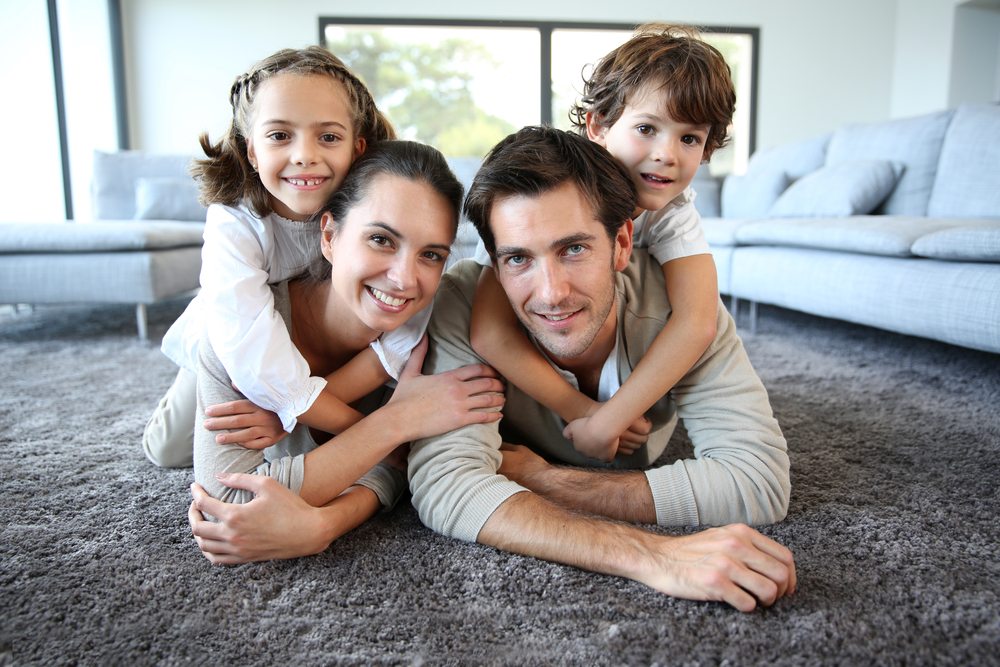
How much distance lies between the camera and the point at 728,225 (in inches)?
134

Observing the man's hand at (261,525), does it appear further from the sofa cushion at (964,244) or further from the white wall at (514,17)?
the white wall at (514,17)

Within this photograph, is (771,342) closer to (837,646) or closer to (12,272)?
(837,646)

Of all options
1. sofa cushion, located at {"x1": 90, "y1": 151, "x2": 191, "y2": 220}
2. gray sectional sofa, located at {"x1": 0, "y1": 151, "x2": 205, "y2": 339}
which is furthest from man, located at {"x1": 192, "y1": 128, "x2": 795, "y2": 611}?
sofa cushion, located at {"x1": 90, "y1": 151, "x2": 191, "y2": 220}

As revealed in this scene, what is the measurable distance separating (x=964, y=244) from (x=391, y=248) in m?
1.83

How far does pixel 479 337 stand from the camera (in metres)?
1.24

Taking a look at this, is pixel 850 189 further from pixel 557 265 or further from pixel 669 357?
pixel 557 265

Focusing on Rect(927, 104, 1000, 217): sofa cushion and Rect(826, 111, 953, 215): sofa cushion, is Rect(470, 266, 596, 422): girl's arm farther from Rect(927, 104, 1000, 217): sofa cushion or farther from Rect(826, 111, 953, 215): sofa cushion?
Rect(826, 111, 953, 215): sofa cushion

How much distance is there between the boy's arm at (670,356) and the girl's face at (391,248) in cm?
43

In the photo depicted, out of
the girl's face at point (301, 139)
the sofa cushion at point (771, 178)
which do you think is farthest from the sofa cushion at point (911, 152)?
the girl's face at point (301, 139)

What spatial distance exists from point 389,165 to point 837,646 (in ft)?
3.39

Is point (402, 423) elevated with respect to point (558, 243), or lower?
lower

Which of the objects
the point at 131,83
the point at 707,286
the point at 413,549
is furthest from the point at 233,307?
the point at 131,83

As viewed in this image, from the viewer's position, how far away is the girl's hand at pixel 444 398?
116 cm

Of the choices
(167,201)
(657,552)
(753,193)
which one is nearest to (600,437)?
(657,552)
